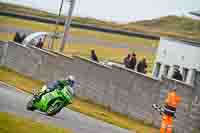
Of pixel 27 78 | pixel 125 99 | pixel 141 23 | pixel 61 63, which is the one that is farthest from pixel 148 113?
pixel 141 23

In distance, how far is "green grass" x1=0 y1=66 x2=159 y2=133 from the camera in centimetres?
2426

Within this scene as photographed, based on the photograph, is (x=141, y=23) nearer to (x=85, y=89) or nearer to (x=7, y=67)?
(x=7, y=67)

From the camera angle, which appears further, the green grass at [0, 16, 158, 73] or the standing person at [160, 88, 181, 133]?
the green grass at [0, 16, 158, 73]

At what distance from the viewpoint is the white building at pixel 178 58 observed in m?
36.8

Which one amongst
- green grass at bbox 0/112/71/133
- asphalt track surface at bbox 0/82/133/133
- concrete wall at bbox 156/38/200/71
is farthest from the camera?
concrete wall at bbox 156/38/200/71

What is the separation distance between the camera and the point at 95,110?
27.6 metres

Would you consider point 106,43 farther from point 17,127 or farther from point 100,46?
point 17,127

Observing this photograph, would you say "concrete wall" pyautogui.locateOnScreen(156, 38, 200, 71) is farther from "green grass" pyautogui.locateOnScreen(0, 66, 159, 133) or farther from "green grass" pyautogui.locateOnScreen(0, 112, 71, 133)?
"green grass" pyautogui.locateOnScreen(0, 112, 71, 133)

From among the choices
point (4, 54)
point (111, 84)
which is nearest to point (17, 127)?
point (111, 84)

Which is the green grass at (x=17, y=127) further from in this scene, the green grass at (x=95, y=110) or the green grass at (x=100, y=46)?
the green grass at (x=100, y=46)

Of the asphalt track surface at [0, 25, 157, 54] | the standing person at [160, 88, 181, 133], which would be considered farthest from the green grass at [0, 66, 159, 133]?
the asphalt track surface at [0, 25, 157, 54]

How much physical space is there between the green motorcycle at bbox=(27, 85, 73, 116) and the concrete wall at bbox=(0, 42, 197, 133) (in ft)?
13.0

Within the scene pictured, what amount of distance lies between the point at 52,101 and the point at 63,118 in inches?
24.4

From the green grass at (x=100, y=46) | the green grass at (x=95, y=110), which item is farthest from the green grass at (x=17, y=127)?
the green grass at (x=100, y=46)
